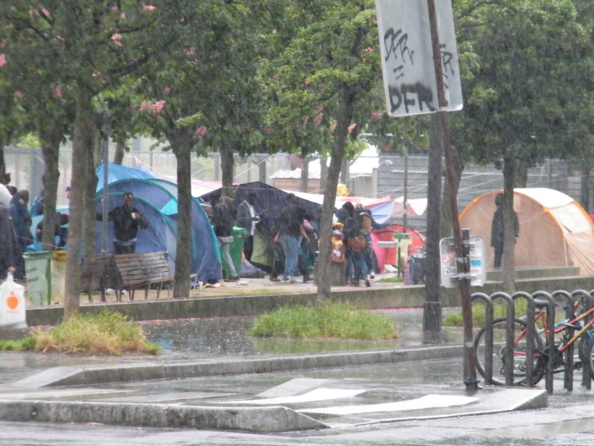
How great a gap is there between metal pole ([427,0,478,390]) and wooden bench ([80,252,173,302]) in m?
10.4

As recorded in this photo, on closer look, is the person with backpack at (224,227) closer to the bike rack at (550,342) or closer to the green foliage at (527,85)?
the green foliage at (527,85)

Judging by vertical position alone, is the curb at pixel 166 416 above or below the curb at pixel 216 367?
below

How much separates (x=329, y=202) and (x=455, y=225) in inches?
286

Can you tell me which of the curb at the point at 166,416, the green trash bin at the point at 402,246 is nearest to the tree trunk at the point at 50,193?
the green trash bin at the point at 402,246

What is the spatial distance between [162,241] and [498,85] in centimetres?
837

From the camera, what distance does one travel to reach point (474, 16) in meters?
21.2

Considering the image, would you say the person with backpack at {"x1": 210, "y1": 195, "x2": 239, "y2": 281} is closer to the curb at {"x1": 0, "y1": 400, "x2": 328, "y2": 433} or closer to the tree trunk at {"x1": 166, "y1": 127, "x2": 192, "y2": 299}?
the tree trunk at {"x1": 166, "y1": 127, "x2": 192, "y2": 299}

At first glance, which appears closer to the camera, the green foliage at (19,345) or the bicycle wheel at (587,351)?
the bicycle wheel at (587,351)

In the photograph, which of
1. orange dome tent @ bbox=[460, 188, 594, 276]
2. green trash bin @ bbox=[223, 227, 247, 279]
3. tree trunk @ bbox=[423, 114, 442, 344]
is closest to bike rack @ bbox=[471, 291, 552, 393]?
tree trunk @ bbox=[423, 114, 442, 344]

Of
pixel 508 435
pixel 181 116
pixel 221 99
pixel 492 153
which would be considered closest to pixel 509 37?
pixel 492 153

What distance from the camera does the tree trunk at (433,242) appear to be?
17.4 metres

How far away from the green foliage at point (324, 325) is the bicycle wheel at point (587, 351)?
16.6 feet

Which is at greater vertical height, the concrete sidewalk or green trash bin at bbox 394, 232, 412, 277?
green trash bin at bbox 394, 232, 412, 277

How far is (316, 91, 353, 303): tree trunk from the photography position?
739 inches
